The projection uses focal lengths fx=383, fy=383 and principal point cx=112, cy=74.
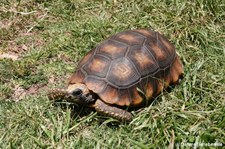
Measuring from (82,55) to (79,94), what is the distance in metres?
1.24

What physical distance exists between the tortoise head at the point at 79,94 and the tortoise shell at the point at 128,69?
0.06 meters

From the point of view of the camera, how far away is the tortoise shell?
3.94 meters

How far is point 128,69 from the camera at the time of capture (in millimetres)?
4004

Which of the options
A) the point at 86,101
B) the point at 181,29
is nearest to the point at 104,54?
the point at 86,101

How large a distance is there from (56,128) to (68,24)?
2.12 meters

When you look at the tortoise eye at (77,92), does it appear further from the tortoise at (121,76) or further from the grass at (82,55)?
the grass at (82,55)

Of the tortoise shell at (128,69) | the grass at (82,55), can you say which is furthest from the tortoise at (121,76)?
the grass at (82,55)

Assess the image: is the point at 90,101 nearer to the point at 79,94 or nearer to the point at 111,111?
the point at 79,94

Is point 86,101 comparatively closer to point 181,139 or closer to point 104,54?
point 104,54

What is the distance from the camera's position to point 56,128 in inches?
155

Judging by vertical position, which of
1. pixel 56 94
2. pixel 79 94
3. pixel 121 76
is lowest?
pixel 56 94

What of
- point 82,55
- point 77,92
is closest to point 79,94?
point 77,92

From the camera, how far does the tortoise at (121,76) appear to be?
3.92 metres

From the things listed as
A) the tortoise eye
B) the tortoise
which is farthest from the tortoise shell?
the tortoise eye
